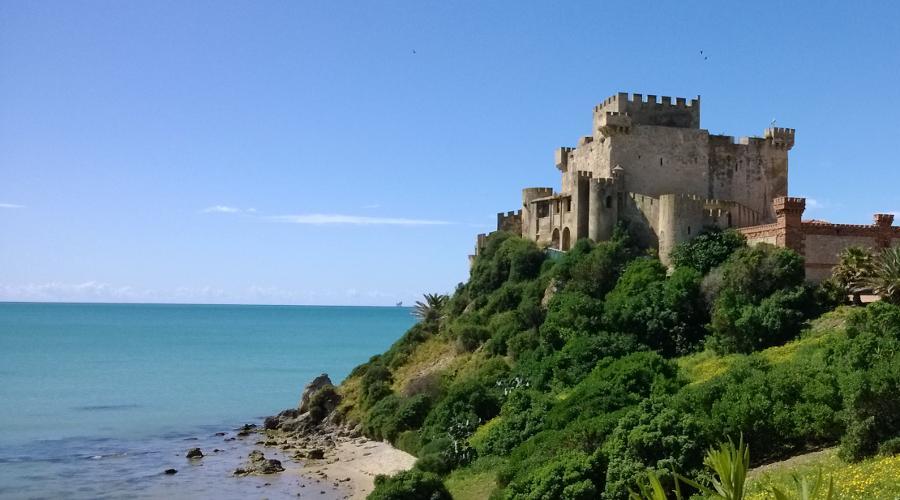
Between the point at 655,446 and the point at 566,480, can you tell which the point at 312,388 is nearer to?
the point at 566,480

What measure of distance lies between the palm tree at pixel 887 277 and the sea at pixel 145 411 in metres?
21.3

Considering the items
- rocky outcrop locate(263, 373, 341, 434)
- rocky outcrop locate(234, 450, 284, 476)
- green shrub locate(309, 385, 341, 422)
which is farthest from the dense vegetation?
rocky outcrop locate(234, 450, 284, 476)

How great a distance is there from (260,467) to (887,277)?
27090 millimetres

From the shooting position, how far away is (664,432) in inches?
888

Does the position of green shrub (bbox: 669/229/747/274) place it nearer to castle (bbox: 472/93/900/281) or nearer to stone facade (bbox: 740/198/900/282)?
castle (bbox: 472/93/900/281)

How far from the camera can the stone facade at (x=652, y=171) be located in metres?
44.2

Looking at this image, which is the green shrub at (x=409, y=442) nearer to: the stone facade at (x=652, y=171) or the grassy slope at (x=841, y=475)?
the stone facade at (x=652, y=171)

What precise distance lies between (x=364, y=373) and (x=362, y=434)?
7816mm

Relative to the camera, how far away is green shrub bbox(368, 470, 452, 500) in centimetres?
2648

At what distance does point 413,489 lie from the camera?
2658cm

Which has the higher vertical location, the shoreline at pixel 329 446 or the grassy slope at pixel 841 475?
the grassy slope at pixel 841 475

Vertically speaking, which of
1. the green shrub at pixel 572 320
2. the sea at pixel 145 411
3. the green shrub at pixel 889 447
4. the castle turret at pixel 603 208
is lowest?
the sea at pixel 145 411

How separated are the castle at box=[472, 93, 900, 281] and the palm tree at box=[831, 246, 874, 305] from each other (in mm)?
8074

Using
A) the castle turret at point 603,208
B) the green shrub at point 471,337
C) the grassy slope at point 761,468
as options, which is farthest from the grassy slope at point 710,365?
the green shrub at point 471,337
